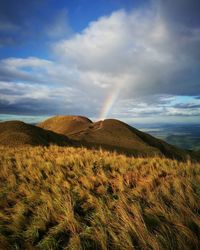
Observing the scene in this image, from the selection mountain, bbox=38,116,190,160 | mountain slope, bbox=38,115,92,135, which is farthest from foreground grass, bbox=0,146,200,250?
mountain slope, bbox=38,115,92,135

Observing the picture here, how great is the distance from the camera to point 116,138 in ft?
244

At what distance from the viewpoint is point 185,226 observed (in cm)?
357

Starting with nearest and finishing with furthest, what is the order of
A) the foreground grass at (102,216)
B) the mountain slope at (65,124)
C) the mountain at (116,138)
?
the foreground grass at (102,216), the mountain at (116,138), the mountain slope at (65,124)

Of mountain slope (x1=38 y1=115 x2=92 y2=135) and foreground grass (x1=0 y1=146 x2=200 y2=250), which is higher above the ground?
mountain slope (x1=38 y1=115 x2=92 y2=135)

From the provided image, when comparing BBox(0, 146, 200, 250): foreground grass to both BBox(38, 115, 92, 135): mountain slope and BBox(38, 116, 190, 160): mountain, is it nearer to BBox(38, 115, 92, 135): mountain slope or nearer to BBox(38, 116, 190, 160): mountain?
BBox(38, 116, 190, 160): mountain

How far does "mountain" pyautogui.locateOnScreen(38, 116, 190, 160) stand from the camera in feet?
206

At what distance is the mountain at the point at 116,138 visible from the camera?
6265cm

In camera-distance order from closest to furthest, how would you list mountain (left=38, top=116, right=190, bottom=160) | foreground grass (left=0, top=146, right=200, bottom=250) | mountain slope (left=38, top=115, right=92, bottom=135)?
foreground grass (left=0, top=146, right=200, bottom=250), mountain (left=38, top=116, right=190, bottom=160), mountain slope (left=38, top=115, right=92, bottom=135)

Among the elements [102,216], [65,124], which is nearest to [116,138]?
[65,124]

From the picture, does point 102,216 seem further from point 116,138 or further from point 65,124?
point 65,124

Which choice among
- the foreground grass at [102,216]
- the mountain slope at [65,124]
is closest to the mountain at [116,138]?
the mountain slope at [65,124]

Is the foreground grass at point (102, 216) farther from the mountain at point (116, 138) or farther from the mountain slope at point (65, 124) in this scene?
the mountain slope at point (65, 124)

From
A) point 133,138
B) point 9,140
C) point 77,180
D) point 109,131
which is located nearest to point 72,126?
point 109,131

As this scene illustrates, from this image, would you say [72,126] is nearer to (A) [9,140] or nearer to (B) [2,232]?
(A) [9,140]
